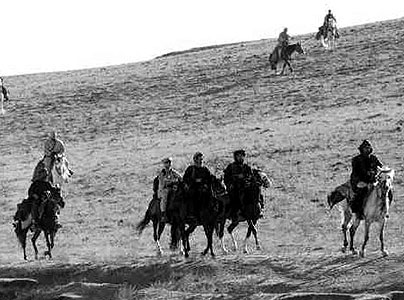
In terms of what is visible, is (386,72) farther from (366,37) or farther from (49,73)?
(49,73)

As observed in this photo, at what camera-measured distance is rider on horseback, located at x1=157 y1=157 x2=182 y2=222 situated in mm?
23609

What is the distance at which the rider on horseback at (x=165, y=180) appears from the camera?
2361 centimetres

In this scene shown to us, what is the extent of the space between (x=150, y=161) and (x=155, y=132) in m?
7.21

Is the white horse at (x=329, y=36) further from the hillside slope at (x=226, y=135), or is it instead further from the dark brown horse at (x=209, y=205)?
the dark brown horse at (x=209, y=205)

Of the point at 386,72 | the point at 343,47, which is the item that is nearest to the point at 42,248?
the point at 386,72

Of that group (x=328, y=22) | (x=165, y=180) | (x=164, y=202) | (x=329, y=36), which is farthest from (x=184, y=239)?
(x=329, y=36)

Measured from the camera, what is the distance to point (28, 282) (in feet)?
72.8

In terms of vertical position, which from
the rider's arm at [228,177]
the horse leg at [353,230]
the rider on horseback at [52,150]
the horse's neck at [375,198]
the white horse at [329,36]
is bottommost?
the horse leg at [353,230]

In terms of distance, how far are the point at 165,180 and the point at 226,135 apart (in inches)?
839

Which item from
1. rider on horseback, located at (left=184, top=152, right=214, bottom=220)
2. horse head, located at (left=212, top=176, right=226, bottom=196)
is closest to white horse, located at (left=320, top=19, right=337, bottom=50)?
horse head, located at (left=212, top=176, right=226, bottom=196)

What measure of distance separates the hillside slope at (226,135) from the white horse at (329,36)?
0.74m

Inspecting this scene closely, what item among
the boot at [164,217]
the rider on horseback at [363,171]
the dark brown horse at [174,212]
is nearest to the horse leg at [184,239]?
the dark brown horse at [174,212]

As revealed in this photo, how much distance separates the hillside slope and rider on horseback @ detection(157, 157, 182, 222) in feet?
4.85

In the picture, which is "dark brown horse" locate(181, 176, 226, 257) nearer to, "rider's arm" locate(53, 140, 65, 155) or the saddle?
the saddle
